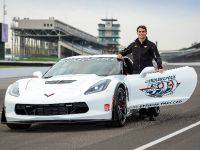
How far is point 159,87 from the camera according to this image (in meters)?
10.1

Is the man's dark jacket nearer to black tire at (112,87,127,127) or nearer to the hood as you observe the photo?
black tire at (112,87,127,127)

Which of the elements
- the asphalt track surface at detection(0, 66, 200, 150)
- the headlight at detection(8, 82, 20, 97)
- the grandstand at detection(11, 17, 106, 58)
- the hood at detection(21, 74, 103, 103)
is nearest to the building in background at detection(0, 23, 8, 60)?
the grandstand at detection(11, 17, 106, 58)

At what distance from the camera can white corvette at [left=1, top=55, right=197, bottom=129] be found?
323 inches

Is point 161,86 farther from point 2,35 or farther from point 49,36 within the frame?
point 49,36

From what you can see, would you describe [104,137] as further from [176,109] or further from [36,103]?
[176,109]

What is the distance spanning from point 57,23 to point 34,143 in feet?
489

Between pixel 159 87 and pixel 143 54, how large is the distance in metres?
0.77

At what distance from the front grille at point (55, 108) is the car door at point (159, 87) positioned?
1.41 meters

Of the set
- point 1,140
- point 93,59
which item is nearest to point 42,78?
point 93,59

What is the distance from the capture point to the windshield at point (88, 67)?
31.3ft

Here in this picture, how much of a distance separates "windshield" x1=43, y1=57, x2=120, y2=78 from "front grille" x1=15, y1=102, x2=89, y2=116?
1290 millimetres

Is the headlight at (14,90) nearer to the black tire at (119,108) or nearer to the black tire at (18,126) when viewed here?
the black tire at (18,126)

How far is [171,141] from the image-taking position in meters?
7.16

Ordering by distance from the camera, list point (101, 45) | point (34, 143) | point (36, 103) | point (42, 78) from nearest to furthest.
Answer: point (34, 143)
point (36, 103)
point (42, 78)
point (101, 45)
